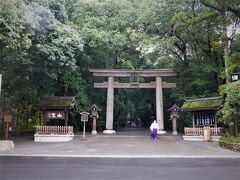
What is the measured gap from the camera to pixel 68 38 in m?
21.7

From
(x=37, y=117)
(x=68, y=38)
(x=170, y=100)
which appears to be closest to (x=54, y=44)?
(x=68, y=38)

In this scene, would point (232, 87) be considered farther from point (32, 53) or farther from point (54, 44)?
point (32, 53)

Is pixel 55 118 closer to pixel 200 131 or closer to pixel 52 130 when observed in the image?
pixel 52 130

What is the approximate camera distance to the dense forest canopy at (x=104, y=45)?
1942 centimetres

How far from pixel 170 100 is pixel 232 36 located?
17150 mm

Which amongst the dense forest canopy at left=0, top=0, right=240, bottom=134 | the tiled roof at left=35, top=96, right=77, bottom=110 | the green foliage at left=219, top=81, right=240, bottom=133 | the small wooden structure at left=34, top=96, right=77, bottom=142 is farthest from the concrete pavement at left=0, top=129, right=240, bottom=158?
the dense forest canopy at left=0, top=0, right=240, bottom=134

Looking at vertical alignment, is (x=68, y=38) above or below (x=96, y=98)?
above

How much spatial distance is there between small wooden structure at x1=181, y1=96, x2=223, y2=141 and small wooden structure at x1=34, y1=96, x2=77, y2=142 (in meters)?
9.80

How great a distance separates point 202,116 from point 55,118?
1280 cm

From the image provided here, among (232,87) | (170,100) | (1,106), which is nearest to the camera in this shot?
(232,87)

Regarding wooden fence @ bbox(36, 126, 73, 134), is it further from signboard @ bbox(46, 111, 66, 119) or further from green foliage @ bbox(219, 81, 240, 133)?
green foliage @ bbox(219, 81, 240, 133)

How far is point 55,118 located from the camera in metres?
25.9

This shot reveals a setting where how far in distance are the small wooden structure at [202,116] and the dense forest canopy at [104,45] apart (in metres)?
2.38

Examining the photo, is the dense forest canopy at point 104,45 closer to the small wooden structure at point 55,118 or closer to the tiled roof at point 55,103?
the tiled roof at point 55,103
